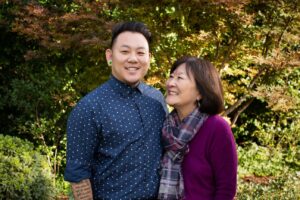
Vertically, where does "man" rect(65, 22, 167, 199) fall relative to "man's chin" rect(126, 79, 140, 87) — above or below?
below

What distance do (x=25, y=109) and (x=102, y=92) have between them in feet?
14.1

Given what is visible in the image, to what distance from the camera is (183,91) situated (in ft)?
8.23

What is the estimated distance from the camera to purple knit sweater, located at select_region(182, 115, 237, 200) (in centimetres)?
239

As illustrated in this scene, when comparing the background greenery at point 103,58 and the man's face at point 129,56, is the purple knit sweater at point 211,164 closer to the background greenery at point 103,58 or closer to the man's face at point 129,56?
the man's face at point 129,56

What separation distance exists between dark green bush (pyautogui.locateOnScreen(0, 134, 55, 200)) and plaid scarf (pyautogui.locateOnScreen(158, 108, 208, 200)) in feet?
8.47

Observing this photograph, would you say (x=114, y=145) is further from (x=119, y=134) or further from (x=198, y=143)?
(x=198, y=143)

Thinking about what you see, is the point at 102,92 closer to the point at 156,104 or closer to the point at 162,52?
the point at 156,104

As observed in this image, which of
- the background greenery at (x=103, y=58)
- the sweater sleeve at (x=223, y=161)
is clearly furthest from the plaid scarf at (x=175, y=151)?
the background greenery at (x=103, y=58)

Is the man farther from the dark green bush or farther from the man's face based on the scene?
the dark green bush

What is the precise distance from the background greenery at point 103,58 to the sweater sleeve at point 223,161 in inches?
101

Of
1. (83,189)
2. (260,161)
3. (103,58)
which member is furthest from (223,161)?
(260,161)

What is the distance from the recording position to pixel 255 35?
19.8 feet

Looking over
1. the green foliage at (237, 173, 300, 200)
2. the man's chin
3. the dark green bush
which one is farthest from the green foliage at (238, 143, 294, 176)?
the man's chin

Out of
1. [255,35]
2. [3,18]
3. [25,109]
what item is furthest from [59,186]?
[255,35]
